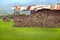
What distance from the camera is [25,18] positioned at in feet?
22.1

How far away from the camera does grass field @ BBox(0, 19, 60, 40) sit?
257 inches

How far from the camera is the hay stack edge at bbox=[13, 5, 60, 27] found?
6.58 meters

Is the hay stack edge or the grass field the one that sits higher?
the hay stack edge

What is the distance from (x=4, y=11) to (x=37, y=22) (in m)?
0.57

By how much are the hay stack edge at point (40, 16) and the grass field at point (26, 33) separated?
89mm

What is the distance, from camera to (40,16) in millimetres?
6680

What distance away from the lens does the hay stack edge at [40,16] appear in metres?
6.58

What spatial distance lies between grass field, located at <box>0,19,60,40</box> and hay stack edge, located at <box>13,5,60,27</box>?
9 centimetres

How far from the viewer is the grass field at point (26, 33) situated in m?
6.53

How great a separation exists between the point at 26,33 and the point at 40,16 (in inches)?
14.6

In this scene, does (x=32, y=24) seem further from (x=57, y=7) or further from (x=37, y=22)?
(x=57, y=7)

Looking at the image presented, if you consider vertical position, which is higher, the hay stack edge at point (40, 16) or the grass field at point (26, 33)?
the hay stack edge at point (40, 16)

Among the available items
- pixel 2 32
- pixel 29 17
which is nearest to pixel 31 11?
pixel 29 17

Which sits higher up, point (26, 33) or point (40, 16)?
point (40, 16)
